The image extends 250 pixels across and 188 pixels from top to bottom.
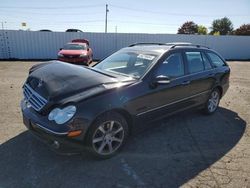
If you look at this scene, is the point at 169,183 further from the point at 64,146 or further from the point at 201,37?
the point at 201,37

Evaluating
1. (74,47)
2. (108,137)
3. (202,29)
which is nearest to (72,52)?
(74,47)

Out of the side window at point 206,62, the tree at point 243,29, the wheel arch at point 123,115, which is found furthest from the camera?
the tree at point 243,29

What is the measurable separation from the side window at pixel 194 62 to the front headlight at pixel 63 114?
2703 millimetres

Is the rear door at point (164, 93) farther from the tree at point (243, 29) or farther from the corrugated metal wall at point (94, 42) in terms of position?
the tree at point (243, 29)

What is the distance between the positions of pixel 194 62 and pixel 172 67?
875 millimetres

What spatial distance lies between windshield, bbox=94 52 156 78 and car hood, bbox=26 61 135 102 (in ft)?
1.07

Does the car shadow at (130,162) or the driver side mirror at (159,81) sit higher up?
the driver side mirror at (159,81)

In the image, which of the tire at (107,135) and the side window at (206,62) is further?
the side window at (206,62)

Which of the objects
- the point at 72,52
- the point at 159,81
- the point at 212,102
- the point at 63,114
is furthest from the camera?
the point at 72,52

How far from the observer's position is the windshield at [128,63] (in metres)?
4.10

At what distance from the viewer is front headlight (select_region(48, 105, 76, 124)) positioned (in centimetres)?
305

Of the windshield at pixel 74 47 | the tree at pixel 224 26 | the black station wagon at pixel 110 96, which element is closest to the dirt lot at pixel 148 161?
the black station wagon at pixel 110 96

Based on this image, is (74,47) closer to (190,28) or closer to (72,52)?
(72,52)

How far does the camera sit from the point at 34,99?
3.53m
